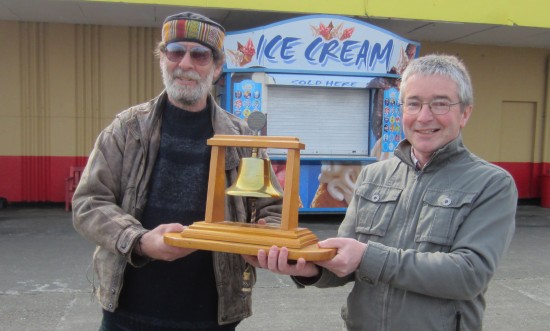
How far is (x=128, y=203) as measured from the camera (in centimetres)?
222

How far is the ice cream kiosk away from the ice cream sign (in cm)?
1

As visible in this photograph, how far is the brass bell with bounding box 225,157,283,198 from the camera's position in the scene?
2.07 metres

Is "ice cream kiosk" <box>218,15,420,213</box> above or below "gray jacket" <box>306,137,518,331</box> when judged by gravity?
above

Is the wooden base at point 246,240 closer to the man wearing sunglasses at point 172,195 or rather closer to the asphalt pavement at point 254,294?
the man wearing sunglasses at point 172,195

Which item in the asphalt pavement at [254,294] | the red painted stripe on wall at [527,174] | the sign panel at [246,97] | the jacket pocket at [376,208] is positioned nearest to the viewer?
the jacket pocket at [376,208]

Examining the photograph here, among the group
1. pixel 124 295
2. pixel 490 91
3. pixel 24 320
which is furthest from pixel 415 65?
pixel 490 91

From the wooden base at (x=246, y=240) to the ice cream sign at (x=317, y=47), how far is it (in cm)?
623

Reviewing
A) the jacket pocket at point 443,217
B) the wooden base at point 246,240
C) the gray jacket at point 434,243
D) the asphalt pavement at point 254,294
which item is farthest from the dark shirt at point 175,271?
the asphalt pavement at point 254,294

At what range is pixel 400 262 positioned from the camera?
5.69 feet

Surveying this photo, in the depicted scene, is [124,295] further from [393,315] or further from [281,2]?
[281,2]

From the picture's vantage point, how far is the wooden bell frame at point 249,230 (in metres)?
1.82

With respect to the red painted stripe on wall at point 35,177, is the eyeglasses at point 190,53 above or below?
above

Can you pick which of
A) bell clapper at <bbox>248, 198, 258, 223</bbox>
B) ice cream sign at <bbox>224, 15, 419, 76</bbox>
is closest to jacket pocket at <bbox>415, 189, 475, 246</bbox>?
bell clapper at <bbox>248, 198, 258, 223</bbox>

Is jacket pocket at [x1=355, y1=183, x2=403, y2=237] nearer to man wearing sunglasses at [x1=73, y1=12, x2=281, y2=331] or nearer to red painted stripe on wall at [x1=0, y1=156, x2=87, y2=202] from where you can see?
man wearing sunglasses at [x1=73, y1=12, x2=281, y2=331]
